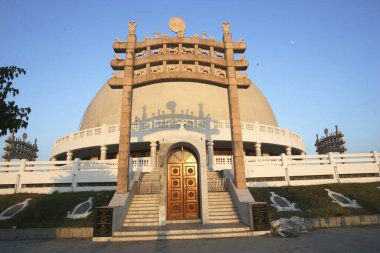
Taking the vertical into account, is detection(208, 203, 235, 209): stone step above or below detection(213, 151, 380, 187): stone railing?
below

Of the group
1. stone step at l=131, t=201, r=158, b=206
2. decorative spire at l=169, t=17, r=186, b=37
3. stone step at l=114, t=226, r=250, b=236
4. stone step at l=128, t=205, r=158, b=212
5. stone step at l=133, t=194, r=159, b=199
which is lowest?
stone step at l=114, t=226, r=250, b=236

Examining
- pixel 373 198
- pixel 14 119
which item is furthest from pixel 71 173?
pixel 373 198

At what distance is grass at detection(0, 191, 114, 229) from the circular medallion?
A: 37.8ft

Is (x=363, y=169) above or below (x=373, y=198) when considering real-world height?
above

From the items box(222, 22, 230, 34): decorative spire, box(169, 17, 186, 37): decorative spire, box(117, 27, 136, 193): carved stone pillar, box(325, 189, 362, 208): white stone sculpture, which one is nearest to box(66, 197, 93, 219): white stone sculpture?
box(117, 27, 136, 193): carved stone pillar

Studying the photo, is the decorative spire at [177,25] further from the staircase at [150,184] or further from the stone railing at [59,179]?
the stone railing at [59,179]

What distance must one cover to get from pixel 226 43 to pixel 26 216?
13.1m

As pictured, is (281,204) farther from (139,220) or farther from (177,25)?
(177,25)

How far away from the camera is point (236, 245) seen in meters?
7.91

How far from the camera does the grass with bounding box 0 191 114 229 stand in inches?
429

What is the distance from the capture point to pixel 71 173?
51.2 feet

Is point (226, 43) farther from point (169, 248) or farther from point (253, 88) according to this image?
point (253, 88)

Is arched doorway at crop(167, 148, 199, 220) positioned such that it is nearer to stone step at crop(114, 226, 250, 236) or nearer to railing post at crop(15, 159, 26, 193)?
stone step at crop(114, 226, 250, 236)

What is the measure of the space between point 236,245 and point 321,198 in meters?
7.43
